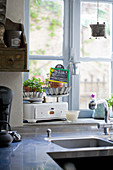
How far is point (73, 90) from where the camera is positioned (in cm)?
329

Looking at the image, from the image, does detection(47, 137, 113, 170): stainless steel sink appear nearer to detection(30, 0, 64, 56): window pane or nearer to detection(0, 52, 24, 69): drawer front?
detection(0, 52, 24, 69): drawer front

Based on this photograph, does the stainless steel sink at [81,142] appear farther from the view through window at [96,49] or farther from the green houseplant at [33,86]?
the view through window at [96,49]

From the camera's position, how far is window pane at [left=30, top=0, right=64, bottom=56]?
10.7ft

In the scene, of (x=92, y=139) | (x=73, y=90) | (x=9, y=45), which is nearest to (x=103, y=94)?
(x=73, y=90)

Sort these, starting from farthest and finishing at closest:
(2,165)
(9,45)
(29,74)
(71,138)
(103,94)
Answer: (103,94), (29,74), (71,138), (9,45), (2,165)

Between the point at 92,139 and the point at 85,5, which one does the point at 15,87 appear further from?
the point at 85,5

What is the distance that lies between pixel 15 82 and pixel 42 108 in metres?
0.35

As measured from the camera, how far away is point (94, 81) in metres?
3.79

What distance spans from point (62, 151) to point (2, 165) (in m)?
0.52

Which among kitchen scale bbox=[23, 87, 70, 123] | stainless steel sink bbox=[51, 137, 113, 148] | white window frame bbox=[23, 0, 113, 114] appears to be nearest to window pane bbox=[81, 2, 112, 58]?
white window frame bbox=[23, 0, 113, 114]

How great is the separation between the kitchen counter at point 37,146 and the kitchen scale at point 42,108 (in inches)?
3.2

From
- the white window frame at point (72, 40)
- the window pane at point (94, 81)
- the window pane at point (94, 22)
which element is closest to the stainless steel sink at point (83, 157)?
the white window frame at point (72, 40)

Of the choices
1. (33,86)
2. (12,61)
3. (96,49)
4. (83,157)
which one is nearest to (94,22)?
(96,49)

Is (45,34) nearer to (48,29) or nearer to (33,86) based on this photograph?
(48,29)
